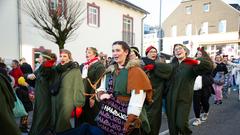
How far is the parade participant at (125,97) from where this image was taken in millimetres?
3342

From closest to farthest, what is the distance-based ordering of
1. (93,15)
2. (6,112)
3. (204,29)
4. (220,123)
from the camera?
(6,112) < (220,123) < (93,15) < (204,29)

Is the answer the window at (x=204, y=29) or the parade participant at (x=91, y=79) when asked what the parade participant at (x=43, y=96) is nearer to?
the parade participant at (x=91, y=79)

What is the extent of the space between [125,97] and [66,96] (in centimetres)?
199

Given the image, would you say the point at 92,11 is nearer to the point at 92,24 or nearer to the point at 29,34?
the point at 92,24

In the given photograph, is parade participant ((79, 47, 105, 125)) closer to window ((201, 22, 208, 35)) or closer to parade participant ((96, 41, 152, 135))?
parade participant ((96, 41, 152, 135))

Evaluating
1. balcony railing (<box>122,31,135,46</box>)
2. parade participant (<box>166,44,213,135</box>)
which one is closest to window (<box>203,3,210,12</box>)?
balcony railing (<box>122,31,135,46</box>)

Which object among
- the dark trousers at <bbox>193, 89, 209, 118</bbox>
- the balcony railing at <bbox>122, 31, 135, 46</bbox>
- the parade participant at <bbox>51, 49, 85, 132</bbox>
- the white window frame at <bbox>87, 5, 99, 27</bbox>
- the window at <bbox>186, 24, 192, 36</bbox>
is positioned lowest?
the dark trousers at <bbox>193, 89, 209, 118</bbox>

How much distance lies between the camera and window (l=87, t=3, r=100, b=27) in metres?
20.1

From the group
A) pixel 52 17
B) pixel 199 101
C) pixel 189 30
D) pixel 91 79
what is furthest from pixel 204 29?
pixel 91 79

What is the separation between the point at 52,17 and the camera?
15.2 meters

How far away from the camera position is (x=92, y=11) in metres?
20.7

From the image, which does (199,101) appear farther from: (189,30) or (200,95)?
(189,30)

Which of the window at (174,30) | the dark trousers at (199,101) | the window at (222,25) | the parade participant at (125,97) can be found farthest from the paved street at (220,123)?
the window at (174,30)

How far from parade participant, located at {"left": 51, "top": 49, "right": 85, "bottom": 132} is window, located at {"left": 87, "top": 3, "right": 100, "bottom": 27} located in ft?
49.3
